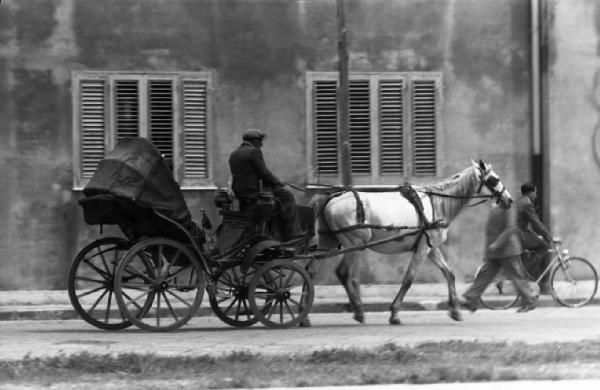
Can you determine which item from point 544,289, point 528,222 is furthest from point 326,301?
point 544,289

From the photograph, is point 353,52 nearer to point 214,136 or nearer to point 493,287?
point 214,136

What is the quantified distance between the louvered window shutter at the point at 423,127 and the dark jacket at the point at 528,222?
210 cm

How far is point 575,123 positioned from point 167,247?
877 centimetres

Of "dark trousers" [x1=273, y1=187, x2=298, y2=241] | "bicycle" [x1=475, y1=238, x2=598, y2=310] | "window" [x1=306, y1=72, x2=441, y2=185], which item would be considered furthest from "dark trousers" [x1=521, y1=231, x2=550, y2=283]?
"dark trousers" [x1=273, y1=187, x2=298, y2=241]

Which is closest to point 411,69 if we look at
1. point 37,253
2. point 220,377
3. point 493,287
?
point 493,287

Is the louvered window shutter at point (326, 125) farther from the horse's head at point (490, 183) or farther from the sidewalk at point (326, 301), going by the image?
the horse's head at point (490, 183)

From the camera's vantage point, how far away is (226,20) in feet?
65.9

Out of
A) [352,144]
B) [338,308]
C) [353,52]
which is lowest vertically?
[338,308]

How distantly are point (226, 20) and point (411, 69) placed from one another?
2997 mm

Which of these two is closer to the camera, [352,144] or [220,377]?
[220,377]

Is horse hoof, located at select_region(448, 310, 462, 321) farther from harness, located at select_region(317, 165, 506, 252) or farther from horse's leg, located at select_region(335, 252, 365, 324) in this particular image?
horse's leg, located at select_region(335, 252, 365, 324)

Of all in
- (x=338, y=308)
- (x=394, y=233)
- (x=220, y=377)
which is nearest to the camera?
(x=220, y=377)

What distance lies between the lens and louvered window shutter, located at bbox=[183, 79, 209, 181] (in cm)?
1989

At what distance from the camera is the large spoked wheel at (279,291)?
1458 centimetres
